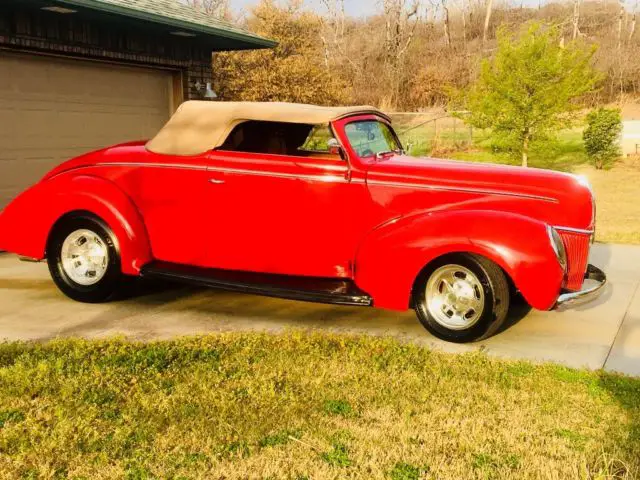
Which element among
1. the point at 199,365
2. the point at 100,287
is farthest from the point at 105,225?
the point at 199,365

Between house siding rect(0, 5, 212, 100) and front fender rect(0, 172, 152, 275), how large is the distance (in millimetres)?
3562

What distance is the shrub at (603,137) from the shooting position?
84.4ft

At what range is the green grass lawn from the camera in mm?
3248

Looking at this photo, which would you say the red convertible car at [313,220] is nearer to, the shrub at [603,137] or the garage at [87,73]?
the garage at [87,73]

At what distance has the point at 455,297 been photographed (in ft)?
17.2

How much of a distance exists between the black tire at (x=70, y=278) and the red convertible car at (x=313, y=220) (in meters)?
0.01

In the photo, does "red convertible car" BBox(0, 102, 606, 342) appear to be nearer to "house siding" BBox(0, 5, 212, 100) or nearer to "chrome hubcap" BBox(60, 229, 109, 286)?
"chrome hubcap" BBox(60, 229, 109, 286)

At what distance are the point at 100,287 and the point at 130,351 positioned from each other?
1.60m

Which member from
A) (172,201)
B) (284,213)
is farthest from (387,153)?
(172,201)

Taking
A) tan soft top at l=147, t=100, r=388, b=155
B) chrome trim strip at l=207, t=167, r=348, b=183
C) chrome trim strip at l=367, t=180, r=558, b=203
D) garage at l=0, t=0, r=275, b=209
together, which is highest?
garage at l=0, t=0, r=275, b=209

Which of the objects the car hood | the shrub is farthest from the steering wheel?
the shrub

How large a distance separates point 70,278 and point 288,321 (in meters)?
2.21

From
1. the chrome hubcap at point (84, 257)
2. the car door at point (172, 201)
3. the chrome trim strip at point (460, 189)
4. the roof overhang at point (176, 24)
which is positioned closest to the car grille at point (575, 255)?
the chrome trim strip at point (460, 189)

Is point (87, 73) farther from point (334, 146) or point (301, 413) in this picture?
point (301, 413)
